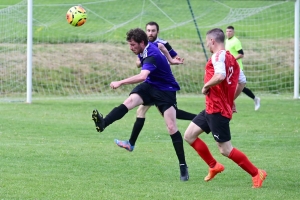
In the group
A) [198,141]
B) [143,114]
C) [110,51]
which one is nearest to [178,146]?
[198,141]

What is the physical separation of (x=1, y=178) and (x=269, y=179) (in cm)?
348

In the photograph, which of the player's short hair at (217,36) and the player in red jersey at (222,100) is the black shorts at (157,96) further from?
the player's short hair at (217,36)

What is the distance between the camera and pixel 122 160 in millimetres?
10320

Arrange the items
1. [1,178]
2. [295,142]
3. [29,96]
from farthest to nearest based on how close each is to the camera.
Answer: [29,96]
[295,142]
[1,178]

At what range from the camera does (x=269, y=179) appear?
896cm

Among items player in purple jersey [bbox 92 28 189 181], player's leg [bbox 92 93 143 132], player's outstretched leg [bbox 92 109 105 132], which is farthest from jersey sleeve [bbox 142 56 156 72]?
player's outstretched leg [bbox 92 109 105 132]

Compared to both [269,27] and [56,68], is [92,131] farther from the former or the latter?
[269,27]

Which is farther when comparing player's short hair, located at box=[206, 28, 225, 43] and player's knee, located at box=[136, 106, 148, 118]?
player's knee, located at box=[136, 106, 148, 118]

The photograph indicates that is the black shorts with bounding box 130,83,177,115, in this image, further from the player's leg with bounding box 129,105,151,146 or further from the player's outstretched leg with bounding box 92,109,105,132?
the player's leg with bounding box 129,105,151,146

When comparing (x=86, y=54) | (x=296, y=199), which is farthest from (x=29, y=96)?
(x=296, y=199)

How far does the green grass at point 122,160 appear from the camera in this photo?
8.00 m

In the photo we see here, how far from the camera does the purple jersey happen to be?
9.07 metres

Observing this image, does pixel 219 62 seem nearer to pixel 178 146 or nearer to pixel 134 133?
pixel 178 146

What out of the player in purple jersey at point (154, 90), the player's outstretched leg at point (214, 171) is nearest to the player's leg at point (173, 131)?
the player in purple jersey at point (154, 90)
